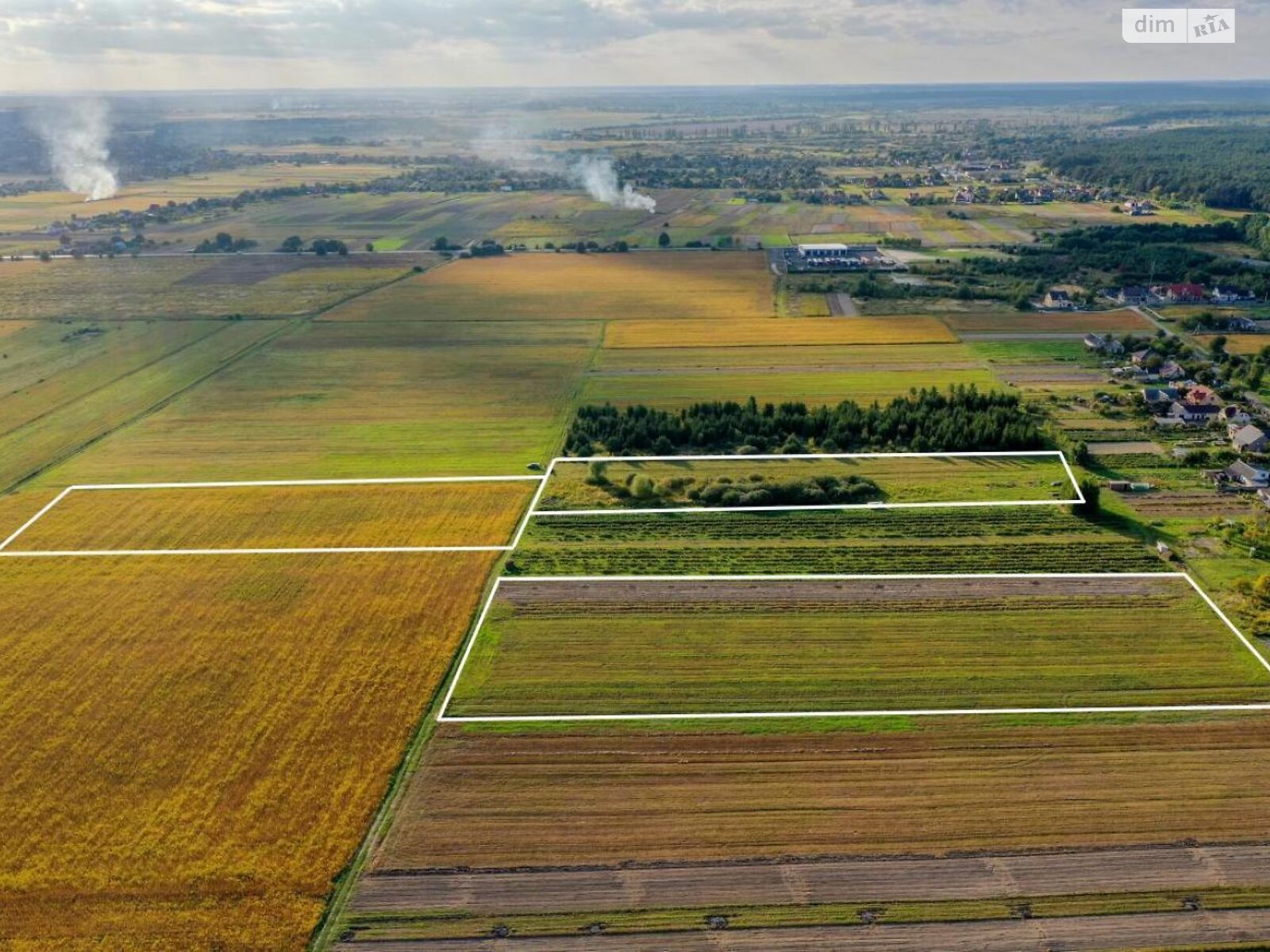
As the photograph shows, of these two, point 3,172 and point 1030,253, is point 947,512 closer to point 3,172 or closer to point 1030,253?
point 1030,253

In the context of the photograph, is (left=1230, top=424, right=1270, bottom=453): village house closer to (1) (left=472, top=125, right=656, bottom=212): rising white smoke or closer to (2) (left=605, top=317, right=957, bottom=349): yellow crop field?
(2) (left=605, top=317, right=957, bottom=349): yellow crop field

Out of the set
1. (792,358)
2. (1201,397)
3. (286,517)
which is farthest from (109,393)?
(1201,397)

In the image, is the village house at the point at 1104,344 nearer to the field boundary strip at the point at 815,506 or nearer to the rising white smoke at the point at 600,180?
the field boundary strip at the point at 815,506

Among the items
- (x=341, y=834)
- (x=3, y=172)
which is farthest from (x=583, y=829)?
(x=3, y=172)

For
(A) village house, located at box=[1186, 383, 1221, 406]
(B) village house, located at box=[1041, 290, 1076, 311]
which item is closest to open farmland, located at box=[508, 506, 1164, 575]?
(A) village house, located at box=[1186, 383, 1221, 406]

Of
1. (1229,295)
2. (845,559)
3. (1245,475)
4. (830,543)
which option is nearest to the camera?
(845,559)

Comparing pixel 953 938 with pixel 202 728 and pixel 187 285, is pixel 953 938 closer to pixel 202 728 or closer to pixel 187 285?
pixel 202 728

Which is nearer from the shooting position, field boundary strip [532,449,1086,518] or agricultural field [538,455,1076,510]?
field boundary strip [532,449,1086,518]
